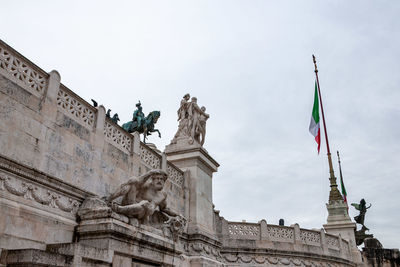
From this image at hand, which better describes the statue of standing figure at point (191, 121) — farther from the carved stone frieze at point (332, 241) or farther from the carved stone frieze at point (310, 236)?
the carved stone frieze at point (332, 241)

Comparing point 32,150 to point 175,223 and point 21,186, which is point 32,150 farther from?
point 175,223

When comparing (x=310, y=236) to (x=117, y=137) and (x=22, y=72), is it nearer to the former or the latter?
(x=117, y=137)

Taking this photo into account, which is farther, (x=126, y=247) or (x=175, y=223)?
(x=175, y=223)

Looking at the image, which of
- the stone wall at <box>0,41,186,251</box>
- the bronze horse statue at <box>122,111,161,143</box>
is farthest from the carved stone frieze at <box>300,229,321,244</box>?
the bronze horse statue at <box>122,111,161,143</box>

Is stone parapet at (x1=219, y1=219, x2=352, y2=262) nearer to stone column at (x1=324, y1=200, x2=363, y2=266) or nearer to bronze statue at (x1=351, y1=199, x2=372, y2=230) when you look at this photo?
stone column at (x1=324, y1=200, x2=363, y2=266)

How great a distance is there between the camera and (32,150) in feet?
25.6

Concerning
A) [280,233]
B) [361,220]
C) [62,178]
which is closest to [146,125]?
[280,233]

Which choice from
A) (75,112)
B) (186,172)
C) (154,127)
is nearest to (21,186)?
(75,112)

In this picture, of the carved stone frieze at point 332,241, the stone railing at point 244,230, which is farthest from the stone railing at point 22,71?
the carved stone frieze at point 332,241

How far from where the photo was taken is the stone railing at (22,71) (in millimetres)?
7664

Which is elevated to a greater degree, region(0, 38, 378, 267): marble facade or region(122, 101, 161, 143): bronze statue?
region(122, 101, 161, 143): bronze statue

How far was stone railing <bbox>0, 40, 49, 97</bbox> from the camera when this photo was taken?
7.66 m

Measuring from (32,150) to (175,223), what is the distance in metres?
4.08

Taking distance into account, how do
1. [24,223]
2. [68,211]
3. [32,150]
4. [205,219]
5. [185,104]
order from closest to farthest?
[24,223], [32,150], [68,211], [205,219], [185,104]
